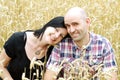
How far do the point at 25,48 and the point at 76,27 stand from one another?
551mm

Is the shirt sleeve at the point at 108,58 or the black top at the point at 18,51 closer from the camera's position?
the shirt sleeve at the point at 108,58

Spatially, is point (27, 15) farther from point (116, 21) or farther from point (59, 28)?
point (59, 28)

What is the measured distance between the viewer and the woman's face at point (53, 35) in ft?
9.70

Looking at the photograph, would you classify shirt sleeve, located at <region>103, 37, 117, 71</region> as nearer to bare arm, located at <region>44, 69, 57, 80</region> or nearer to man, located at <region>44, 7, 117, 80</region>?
man, located at <region>44, 7, 117, 80</region>

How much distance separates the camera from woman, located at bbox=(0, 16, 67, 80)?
3068mm

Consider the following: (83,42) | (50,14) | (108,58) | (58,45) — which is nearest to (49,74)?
(58,45)

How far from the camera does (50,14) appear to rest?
4586 mm

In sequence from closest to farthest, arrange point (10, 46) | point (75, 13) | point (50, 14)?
point (75, 13) < point (10, 46) < point (50, 14)

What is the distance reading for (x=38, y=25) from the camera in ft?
13.5

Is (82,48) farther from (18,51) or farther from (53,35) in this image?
(18,51)

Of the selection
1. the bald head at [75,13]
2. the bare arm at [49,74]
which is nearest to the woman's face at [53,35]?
the bald head at [75,13]

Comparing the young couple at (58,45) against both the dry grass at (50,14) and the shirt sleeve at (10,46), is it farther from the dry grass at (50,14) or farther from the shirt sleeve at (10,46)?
the dry grass at (50,14)

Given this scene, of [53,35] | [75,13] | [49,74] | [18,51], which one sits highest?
[75,13]

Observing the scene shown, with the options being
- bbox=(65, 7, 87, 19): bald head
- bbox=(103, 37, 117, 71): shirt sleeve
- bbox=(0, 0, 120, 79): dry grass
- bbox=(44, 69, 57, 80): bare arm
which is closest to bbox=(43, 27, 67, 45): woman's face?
bbox=(65, 7, 87, 19): bald head
